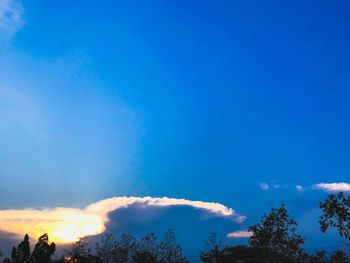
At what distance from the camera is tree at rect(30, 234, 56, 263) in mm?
51594

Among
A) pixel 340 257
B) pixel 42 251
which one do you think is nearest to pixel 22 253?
pixel 42 251

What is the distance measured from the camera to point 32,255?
52.1 m

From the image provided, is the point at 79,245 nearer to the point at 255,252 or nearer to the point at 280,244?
the point at 255,252

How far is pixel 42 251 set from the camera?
170ft

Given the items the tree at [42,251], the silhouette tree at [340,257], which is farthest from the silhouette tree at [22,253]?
the silhouette tree at [340,257]

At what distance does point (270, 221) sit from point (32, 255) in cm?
3789

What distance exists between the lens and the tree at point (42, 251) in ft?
169

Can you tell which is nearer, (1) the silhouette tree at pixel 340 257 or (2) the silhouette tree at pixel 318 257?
(1) the silhouette tree at pixel 340 257

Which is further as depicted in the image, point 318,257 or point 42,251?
point 318,257

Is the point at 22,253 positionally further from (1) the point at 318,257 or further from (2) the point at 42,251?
(1) the point at 318,257

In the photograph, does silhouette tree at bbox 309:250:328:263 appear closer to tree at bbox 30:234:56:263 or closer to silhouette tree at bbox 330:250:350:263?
silhouette tree at bbox 330:250:350:263

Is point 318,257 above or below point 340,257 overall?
above

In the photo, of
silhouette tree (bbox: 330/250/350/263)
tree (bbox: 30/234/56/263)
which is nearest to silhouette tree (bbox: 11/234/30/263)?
tree (bbox: 30/234/56/263)

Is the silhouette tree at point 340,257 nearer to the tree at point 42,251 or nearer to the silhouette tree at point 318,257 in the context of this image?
the silhouette tree at point 318,257
